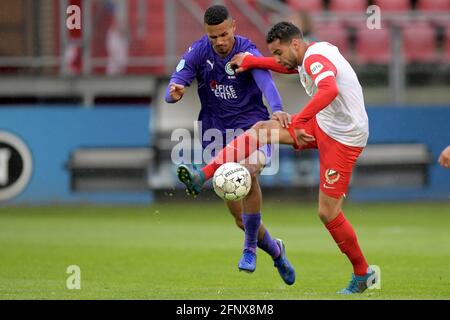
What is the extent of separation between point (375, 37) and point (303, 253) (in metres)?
8.08

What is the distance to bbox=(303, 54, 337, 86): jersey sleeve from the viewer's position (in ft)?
28.6

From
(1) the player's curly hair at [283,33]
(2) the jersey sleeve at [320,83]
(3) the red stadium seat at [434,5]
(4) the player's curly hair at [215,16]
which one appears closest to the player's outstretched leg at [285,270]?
(2) the jersey sleeve at [320,83]

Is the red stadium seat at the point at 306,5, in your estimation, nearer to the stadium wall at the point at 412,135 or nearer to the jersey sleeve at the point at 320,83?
the stadium wall at the point at 412,135

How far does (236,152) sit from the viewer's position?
8.98 metres

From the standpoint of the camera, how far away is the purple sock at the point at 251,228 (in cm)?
971

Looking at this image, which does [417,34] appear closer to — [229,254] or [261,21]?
[261,21]

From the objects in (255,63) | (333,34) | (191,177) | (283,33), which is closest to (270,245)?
(191,177)

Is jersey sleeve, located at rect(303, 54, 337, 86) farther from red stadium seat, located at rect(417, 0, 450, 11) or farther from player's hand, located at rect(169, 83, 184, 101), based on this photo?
red stadium seat, located at rect(417, 0, 450, 11)

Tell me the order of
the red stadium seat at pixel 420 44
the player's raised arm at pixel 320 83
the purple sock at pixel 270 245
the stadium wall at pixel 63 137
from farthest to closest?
the red stadium seat at pixel 420 44, the stadium wall at pixel 63 137, the purple sock at pixel 270 245, the player's raised arm at pixel 320 83

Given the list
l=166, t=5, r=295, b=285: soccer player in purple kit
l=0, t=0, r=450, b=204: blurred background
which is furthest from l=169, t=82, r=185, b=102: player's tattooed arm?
l=0, t=0, r=450, b=204: blurred background

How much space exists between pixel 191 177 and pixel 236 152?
0.48 meters

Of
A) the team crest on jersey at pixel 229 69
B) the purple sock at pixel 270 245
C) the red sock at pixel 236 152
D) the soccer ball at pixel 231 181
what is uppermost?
the team crest on jersey at pixel 229 69
